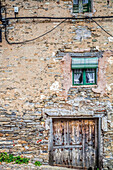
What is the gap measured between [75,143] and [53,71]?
2518mm

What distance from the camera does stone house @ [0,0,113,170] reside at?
17.2 ft

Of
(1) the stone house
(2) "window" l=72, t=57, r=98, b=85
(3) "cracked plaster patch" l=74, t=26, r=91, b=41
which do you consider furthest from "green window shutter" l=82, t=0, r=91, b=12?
(2) "window" l=72, t=57, r=98, b=85

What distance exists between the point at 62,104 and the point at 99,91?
4.22 feet

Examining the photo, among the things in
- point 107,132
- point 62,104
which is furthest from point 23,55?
point 107,132

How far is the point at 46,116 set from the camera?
524 centimetres

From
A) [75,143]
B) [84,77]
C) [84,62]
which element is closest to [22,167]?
[75,143]

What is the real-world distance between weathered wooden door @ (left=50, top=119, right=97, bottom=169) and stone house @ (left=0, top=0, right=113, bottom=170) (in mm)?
33

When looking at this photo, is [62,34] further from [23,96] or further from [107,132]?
[107,132]

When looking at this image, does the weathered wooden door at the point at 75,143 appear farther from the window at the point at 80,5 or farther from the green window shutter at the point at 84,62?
the window at the point at 80,5

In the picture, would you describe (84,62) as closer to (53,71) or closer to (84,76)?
(84,76)

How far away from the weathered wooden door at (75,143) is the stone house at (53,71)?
0.11 feet

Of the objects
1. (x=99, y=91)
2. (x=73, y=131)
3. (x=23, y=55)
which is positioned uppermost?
(x=23, y=55)

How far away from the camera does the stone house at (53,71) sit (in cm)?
523

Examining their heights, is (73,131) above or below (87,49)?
below
